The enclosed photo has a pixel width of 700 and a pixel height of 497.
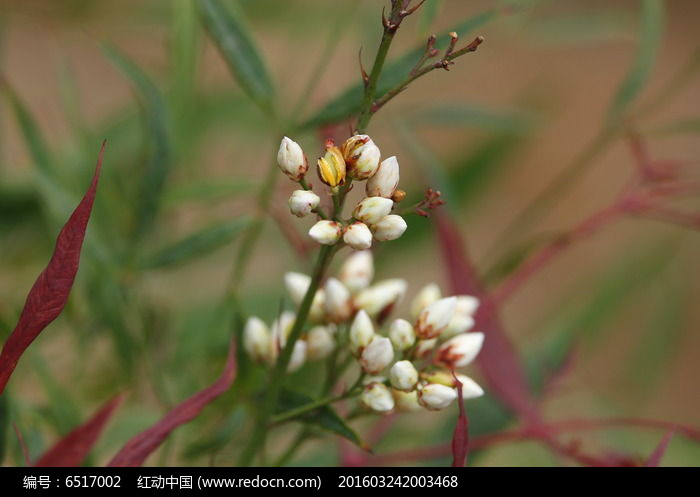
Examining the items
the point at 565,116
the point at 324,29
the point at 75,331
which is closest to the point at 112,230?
the point at 75,331

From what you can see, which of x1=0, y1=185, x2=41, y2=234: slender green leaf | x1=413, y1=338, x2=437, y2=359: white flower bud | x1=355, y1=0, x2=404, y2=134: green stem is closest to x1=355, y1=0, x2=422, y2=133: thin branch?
x1=355, y1=0, x2=404, y2=134: green stem

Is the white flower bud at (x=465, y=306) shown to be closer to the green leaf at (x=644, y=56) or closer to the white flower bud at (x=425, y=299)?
the white flower bud at (x=425, y=299)

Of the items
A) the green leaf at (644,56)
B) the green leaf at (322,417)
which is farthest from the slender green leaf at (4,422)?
the green leaf at (644,56)

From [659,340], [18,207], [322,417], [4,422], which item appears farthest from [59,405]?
[659,340]

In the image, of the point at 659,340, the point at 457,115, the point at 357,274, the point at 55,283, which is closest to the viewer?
the point at 55,283

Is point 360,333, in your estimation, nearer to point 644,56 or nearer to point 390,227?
point 390,227

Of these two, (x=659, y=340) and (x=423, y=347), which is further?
(x=659, y=340)

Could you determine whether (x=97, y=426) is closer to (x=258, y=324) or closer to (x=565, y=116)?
(x=258, y=324)
